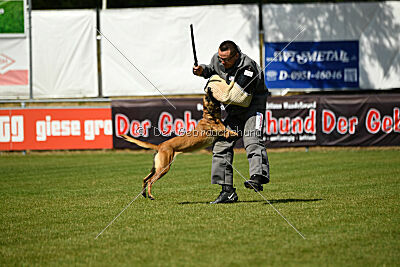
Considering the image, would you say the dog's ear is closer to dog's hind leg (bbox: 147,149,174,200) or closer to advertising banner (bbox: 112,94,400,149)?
dog's hind leg (bbox: 147,149,174,200)

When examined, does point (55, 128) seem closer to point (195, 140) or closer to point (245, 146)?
point (195, 140)

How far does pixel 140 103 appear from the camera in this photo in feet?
61.8

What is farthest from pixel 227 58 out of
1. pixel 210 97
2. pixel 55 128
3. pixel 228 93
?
pixel 55 128

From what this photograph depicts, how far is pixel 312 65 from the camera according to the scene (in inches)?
935

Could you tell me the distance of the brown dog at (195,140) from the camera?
862 centimetres

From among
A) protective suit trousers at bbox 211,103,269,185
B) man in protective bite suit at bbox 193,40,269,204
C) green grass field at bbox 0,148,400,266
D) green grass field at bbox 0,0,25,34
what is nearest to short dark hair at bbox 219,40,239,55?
man in protective bite suit at bbox 193,40,269,204

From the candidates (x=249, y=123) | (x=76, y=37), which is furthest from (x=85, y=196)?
(x=76, y=37)

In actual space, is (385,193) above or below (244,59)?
below

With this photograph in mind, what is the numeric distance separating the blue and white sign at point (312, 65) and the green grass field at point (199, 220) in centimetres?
1046

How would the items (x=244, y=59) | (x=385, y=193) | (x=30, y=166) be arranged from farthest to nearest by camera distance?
1. (x=30, y=166)
2. (x=385, y=193)
3. (x=244, y=59)

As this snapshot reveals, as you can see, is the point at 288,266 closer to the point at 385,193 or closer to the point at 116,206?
the point at 116,206

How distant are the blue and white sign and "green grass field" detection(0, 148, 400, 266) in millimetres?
10465

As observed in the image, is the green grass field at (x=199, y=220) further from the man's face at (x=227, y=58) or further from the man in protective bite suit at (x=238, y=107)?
the man's face at (x=227, y=58)

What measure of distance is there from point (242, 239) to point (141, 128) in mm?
12573
